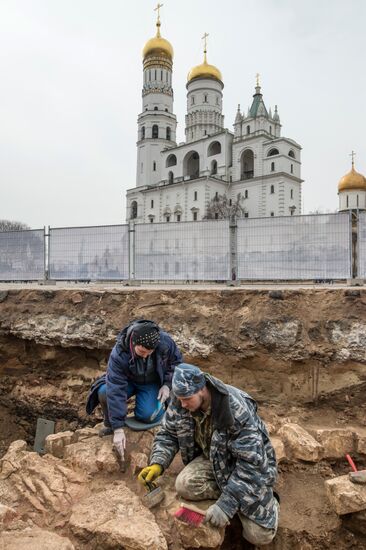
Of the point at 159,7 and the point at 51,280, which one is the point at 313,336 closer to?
the point at 51,280

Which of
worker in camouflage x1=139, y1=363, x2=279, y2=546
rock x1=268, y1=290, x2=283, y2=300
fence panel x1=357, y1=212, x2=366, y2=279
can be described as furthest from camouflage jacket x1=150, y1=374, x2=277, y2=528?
fence panel x1=357, y1=212, x2=366, y2=279

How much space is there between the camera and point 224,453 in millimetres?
2729

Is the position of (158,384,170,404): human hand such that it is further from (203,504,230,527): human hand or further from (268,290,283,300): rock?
(268,290,283,300): rock

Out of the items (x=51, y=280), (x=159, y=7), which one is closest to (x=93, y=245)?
(x=51, y=280)

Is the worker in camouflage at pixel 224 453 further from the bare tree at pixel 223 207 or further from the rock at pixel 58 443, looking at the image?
the bare tree at pixel 223 207

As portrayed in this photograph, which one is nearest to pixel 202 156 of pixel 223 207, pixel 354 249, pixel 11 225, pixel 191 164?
pixel 191 164

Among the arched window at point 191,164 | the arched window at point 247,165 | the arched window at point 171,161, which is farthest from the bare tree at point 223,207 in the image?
the arched window at point 171,161

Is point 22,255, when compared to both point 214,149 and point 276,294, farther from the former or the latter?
point 214,149

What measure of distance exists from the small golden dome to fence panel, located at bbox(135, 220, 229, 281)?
151ft

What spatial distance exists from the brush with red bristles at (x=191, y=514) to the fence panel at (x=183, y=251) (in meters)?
5.29

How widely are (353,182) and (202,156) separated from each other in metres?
16.6

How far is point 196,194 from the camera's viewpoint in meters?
44.0

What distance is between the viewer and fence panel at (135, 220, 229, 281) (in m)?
7.87

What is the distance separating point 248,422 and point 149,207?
46534 mm
